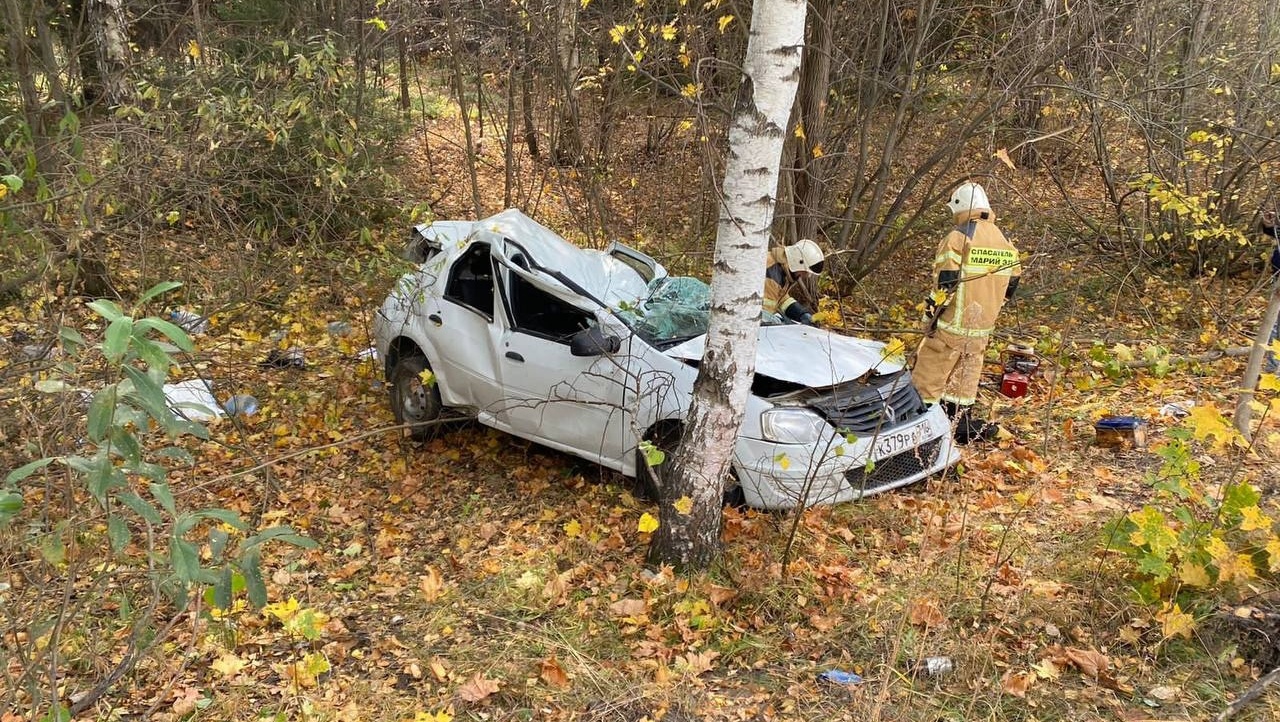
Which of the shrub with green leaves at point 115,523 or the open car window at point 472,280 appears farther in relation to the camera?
the open car window at point 472,280

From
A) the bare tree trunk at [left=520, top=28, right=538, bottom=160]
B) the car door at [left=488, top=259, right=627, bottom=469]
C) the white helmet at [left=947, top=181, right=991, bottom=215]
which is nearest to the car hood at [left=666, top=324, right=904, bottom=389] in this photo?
the car door at [left=488, top=259, right=627, bottom=469]

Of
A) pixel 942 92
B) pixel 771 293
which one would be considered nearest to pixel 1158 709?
pixel 771 293

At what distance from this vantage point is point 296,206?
915cm

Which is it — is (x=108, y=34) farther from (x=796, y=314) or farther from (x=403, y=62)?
(x=796, y=314)

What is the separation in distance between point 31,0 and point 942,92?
9.70 m

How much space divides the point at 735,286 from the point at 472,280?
9.59 ft

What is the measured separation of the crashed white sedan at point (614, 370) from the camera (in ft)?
15.5

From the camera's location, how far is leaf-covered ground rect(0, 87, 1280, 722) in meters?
3.49

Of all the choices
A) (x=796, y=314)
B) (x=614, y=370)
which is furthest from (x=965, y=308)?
(x=614, y=370)

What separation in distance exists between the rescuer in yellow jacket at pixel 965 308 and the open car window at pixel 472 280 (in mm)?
3148

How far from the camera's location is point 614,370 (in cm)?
512

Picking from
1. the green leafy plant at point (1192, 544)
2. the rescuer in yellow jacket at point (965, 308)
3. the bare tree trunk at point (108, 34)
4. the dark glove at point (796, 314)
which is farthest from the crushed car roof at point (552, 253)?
the bare tree trunk at point (108, 34)

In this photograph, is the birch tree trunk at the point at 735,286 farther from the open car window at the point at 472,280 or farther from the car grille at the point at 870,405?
the open car window at the point at 472,280

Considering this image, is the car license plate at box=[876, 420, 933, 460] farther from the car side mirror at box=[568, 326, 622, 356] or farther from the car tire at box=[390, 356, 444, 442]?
the car tire at box=[390, 356, 444, 442]
